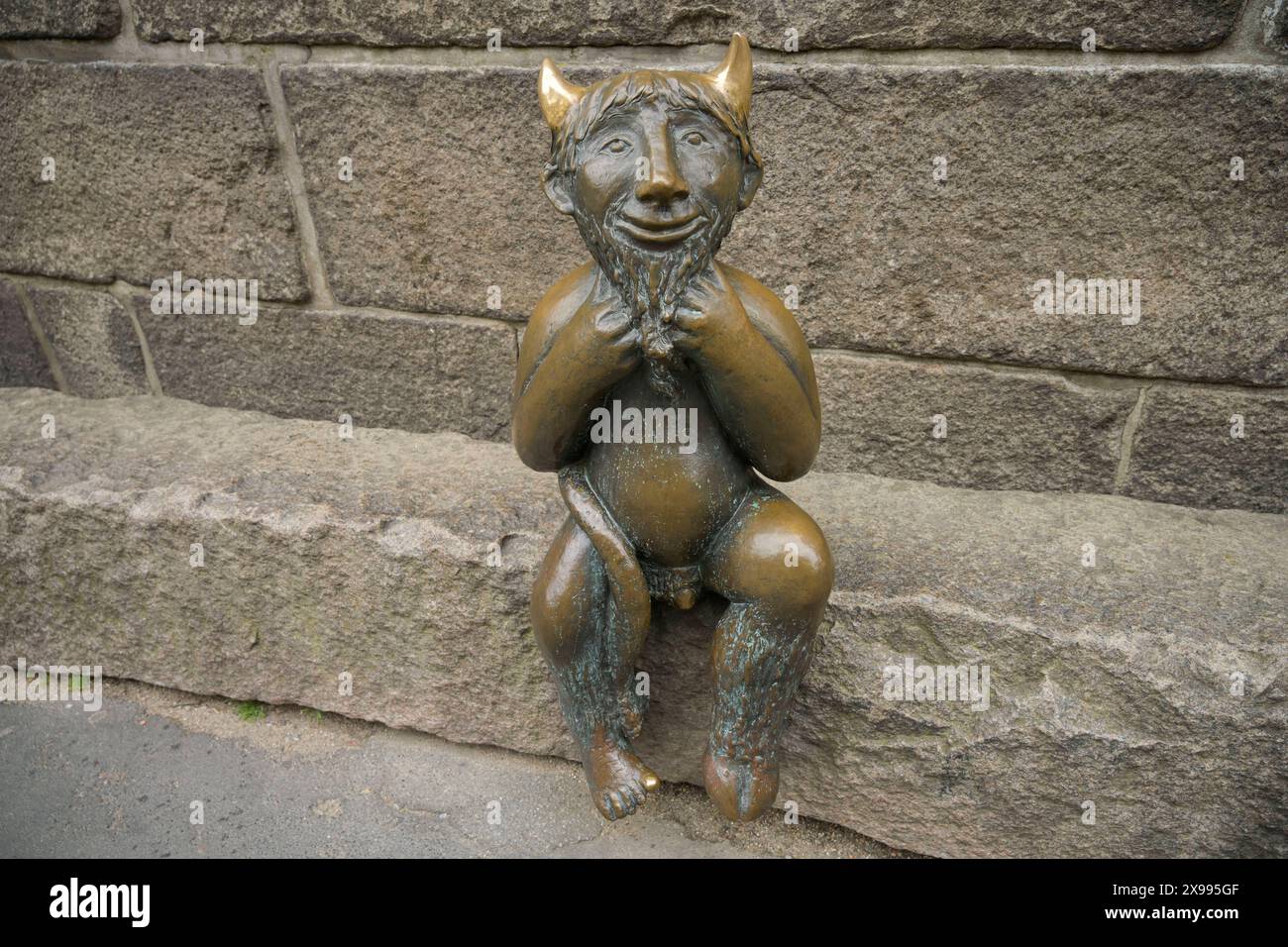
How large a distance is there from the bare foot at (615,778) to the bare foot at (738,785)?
0.42 feet

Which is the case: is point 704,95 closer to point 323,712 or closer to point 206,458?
point 206,458

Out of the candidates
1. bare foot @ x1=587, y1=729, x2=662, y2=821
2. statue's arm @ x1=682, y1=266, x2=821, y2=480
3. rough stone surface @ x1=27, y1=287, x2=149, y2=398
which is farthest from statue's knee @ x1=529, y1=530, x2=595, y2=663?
rough stone surface @ x1=27, y1=287, x2=149, y2=398

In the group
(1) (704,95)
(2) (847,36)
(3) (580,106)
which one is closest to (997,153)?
(2) (847,36)

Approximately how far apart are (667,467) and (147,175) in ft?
5.22

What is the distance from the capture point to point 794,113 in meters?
1.84

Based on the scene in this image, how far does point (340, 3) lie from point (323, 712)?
5.13 ft

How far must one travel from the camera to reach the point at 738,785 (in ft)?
5.20

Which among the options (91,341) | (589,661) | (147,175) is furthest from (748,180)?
(91,341)

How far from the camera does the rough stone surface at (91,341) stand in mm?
2461

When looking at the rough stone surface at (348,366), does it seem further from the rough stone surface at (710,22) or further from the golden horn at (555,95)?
the golden horn at (555,95)

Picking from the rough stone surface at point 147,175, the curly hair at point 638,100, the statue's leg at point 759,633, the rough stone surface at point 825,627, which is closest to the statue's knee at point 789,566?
the statue's leg at point 759,633

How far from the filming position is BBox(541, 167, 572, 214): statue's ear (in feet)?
4.47

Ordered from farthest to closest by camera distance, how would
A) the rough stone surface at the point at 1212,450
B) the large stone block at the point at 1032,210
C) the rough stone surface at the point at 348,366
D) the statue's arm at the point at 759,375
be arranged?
the rough stone surface at the point at 348,366, the rough stone surface at the point at 1212,450, the large stone block at the point at 1032,210, the statue's arm at the point at 759,375

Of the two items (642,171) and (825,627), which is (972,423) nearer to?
(825,627)
